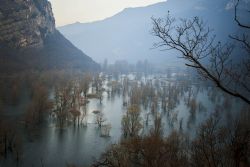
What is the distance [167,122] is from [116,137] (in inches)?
446

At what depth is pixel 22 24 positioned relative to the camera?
107250 millimetres

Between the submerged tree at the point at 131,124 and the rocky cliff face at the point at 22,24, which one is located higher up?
the rocky cliff face at the point at 22,24

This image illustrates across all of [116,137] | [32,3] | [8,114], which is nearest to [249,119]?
[116,137]

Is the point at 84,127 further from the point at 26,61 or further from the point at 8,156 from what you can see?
the point at 26,61

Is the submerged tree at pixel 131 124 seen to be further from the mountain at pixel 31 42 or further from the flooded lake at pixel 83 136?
the mountain at pixel 31 42

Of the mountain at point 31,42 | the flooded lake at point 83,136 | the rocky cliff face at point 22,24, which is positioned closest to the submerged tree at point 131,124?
the flooded lake at point 83,136

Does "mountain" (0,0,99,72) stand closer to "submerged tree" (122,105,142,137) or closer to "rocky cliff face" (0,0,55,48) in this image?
"rocky cliff face" (0,0,55,48)

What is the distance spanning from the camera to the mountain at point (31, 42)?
295 ft


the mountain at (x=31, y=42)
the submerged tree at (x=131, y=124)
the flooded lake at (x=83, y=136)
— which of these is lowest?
the flooded lake at (x=83, y=136)

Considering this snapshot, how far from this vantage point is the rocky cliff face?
9898 centimetres

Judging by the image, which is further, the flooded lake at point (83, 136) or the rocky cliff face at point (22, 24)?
the rocky cliff face at point (22, 24)

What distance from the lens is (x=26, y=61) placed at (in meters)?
90.5

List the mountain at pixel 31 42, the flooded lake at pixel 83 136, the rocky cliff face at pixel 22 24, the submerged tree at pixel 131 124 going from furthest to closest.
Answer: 1. the rocky cliff face at pixel 22 24
2. the mountain at pixel 31 42
3. the submerged tree at pixel 131 124
4. the flooded lake at pixel 83 136

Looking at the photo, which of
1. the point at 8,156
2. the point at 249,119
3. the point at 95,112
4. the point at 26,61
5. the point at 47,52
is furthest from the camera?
the point at 47,52
